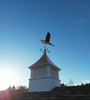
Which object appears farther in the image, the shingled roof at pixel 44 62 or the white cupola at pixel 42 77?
the shingled roof at pixel 44 62

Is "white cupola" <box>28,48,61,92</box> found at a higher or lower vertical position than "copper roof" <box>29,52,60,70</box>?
lower

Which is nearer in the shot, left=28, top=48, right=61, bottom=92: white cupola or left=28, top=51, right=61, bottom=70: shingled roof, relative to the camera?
left=28, top=48, right=61, bottom=92: white cupola

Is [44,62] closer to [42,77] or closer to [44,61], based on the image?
[44,61]

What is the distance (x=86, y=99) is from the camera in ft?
16.9

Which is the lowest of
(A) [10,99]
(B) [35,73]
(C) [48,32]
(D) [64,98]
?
(A) [10,99]

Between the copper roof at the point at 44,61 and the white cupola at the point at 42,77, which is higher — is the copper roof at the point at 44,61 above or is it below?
above

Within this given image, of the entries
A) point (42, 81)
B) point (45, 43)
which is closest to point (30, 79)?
point (42, 81)

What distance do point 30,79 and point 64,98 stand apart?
451 centimetres

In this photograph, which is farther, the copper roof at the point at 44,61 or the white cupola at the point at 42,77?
the copper roof at the point at 44,61

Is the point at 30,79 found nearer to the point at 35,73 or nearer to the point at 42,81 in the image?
the point at 35,73

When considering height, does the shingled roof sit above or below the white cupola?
above

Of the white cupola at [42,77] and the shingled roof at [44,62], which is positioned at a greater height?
the shingled roof at [44,62]

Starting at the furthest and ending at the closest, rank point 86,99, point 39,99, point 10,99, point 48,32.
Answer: point 48,32, point 10,99, point 39,99, point 86,99

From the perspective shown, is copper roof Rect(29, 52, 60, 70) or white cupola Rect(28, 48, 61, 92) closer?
white cupola Rect(28, 48, 61, 92)
